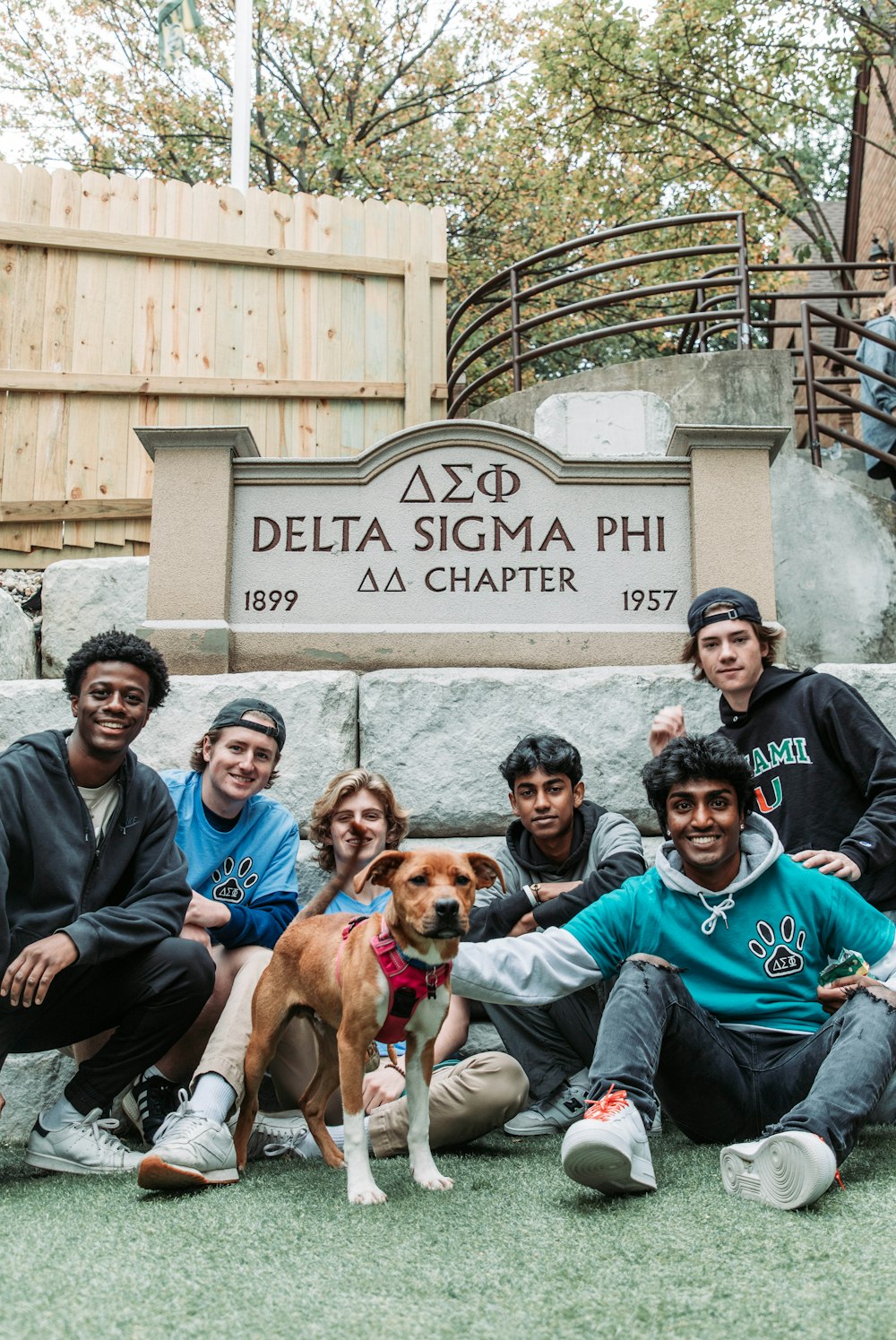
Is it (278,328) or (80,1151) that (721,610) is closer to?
(80,1151)

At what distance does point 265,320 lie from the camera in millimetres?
8453

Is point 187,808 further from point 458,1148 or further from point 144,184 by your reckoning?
point 144,184

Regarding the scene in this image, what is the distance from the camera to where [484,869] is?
2.88 meters

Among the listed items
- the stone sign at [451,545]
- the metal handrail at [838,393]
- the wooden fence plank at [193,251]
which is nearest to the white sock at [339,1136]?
the stone sign at [451,545]

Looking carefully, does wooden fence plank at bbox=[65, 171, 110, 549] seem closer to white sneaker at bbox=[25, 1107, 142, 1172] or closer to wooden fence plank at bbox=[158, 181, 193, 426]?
wooden fence plank at bbox=[158, 181, 193, 426]

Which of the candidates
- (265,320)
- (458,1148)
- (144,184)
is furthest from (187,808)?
(144,184)

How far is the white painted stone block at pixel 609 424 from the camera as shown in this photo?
24.3 feet

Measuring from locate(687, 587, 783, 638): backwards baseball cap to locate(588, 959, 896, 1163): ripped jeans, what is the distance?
149cm

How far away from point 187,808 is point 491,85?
1575 cm

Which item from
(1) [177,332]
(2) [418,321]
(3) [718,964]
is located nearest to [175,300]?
(1) [177,332]

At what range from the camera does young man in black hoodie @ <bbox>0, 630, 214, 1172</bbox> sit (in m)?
2.91

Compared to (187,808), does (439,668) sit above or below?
above

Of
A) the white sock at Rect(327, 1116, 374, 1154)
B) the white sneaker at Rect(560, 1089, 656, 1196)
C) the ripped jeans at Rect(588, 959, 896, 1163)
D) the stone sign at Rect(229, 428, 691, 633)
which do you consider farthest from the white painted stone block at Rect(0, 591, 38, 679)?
the white sneaker at Rect(560, 1089, 656, 1196)

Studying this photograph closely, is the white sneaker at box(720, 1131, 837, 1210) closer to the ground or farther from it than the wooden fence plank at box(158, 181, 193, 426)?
closer to the ground
